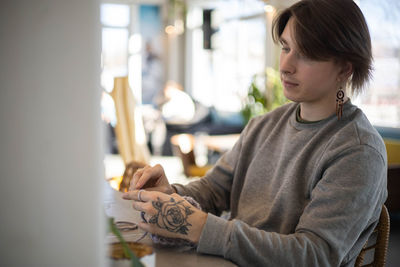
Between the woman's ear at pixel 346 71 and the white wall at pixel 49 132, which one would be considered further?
the woman's ear at pixel 346 71

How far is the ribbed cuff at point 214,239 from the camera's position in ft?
2.81

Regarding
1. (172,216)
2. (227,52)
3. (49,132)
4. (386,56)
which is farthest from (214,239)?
(227,52)

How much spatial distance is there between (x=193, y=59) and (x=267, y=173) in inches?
377

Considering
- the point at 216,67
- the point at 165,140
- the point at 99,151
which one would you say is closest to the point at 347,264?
the point at 99,151

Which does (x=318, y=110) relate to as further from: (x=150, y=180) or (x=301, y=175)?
(x=150, y=180)

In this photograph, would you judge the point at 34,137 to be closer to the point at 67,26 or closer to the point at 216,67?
the point at 67,26

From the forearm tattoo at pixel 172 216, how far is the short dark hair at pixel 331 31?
1.63 feet

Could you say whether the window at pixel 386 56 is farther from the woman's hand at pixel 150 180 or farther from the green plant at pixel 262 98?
the woman's hand at pixel 150 180

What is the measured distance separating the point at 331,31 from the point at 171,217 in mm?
582

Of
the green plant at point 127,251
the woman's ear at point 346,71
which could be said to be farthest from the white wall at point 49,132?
the woman's ear at point 346,71

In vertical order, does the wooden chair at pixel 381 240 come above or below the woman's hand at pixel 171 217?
below

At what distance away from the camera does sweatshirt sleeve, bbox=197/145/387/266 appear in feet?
2.84

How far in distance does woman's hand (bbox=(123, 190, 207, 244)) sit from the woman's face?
17.3 inches

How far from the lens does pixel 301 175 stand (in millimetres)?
1111
